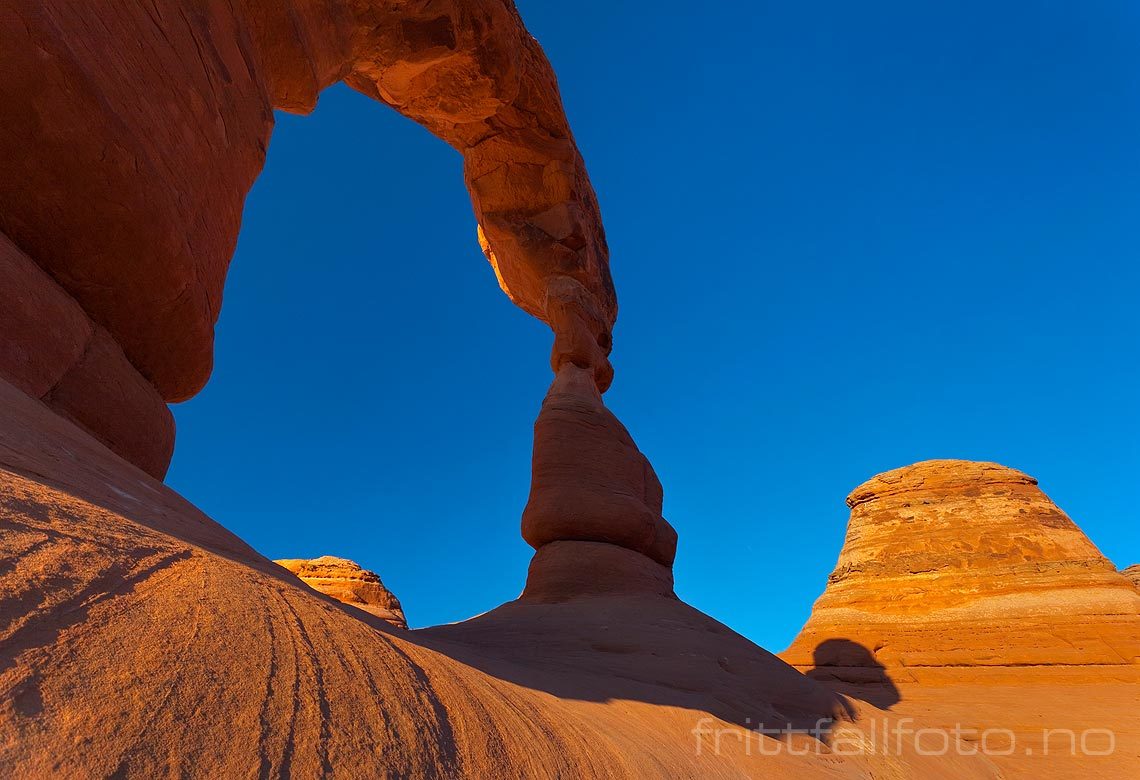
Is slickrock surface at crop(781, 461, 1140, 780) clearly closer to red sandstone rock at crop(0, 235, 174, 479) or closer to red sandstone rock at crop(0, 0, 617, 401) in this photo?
red sandstone rock at crop(0, 235, 174, 479)

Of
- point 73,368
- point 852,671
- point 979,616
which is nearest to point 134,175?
point 73,368

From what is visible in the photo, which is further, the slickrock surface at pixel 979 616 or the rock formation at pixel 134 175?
the slickrock surface at pixel 979 616

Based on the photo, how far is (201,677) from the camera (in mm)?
1588

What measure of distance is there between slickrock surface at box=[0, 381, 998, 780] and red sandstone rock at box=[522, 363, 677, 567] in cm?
490

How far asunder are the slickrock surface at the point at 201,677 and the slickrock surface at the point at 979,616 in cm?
902

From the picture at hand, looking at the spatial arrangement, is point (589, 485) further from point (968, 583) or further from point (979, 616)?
point (968, 583)

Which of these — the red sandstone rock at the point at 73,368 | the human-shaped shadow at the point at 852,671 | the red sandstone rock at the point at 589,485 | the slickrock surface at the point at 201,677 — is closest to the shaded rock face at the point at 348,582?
the red sandstone rock at the point at 589,485

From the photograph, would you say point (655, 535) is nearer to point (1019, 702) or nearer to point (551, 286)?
point (551, 286)

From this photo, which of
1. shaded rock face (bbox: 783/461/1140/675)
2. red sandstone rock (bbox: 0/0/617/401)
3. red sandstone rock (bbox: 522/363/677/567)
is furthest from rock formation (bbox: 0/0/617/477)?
shaded rock face (bbox: 783/461/1140/675)

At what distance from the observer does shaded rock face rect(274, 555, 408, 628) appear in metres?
17.1

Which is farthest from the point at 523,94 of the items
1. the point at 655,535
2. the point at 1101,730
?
the point at 1101,730

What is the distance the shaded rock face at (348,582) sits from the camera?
56.2 ft

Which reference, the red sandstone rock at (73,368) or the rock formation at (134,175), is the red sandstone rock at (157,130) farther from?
the red sandstone rock at (73,368)

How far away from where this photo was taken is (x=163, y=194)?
4312 mm
